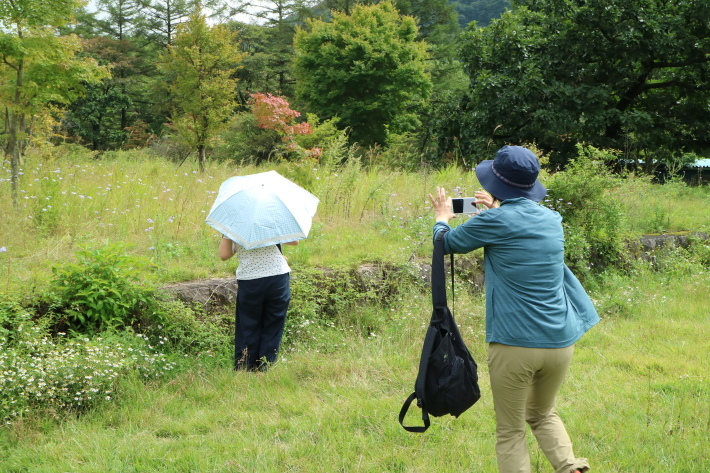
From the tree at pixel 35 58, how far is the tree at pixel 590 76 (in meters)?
9.88

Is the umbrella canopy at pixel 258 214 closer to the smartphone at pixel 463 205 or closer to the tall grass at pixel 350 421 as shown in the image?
the tall grass at pixel 350 421

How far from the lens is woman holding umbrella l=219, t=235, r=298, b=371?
16.0 feet

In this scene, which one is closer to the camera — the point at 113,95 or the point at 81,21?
the point at 113,95

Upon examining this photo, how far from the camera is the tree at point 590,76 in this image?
15992 mm

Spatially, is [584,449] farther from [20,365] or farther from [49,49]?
[49,49]

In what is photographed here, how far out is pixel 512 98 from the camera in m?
16.7

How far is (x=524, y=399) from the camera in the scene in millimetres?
3076

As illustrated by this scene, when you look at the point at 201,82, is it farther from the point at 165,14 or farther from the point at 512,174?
the point at 165,14

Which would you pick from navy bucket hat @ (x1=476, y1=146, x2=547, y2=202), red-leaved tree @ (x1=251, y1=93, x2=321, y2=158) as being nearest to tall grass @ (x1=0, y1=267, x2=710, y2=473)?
navy bucket hat @ (x1=476, y1=146, x2=547, y2=202)

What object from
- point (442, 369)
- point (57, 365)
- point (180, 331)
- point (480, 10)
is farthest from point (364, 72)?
point (480, 10)

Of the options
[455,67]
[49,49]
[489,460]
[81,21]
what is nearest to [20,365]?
[489,460]

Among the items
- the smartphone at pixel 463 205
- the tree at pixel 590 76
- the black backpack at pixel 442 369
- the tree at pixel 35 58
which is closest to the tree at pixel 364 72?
the tree at pixel 590 76

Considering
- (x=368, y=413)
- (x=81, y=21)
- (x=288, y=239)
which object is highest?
(x=81, y=21)

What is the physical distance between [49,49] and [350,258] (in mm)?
4951
